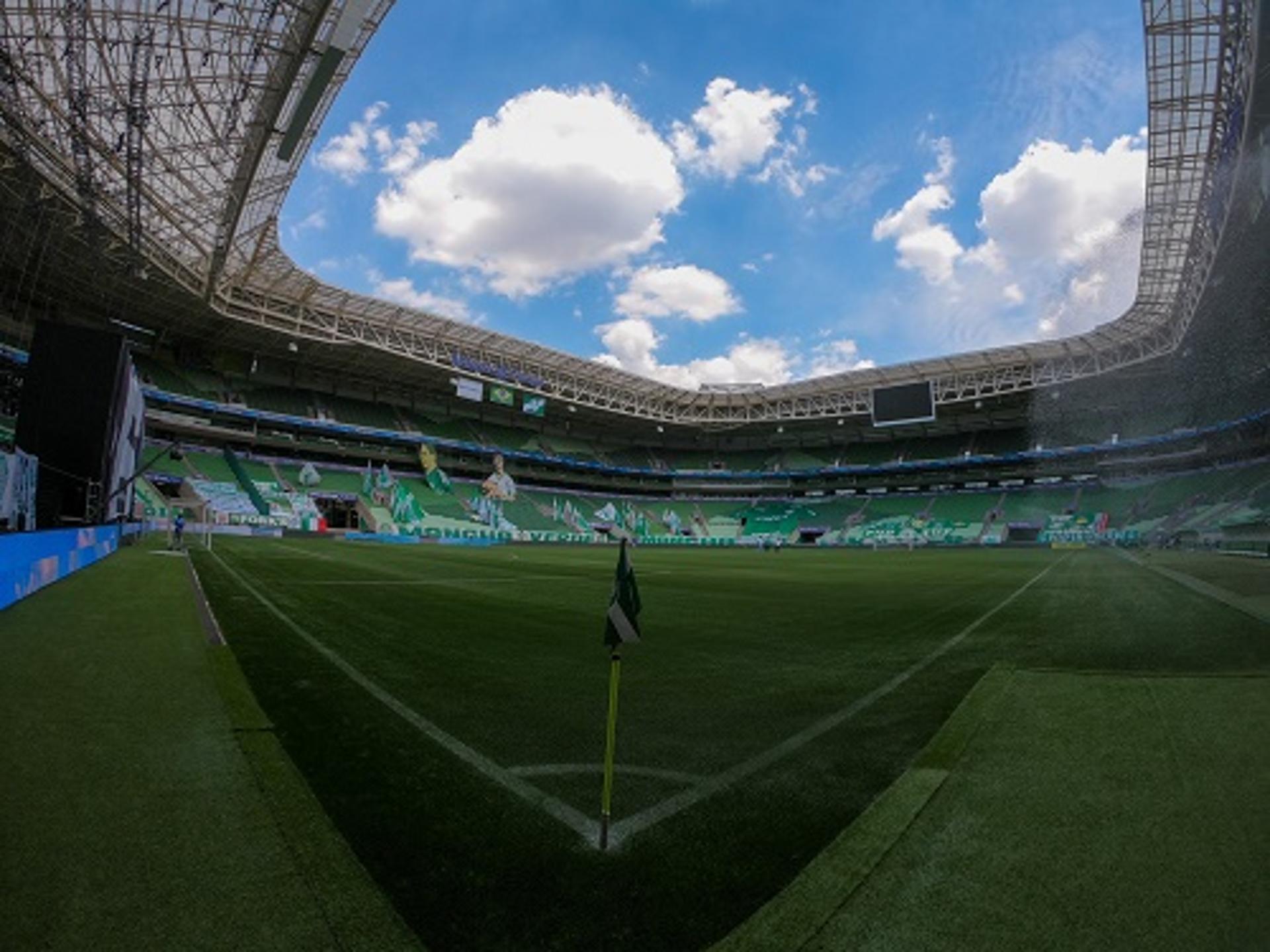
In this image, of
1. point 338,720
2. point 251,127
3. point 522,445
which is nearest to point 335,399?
point 522,445

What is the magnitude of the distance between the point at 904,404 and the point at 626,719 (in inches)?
1929

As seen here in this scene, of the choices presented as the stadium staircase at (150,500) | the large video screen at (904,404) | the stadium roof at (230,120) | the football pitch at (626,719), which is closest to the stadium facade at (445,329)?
the stadium roof at (230,120)

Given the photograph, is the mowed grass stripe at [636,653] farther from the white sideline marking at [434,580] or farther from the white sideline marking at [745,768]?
the white sideline marking at [434,580]

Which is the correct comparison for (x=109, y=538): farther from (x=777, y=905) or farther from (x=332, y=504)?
(x=332, y=504)

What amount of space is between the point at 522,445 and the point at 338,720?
205ft

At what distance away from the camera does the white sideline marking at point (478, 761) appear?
8.58 feet

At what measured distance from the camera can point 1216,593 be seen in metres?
11.9

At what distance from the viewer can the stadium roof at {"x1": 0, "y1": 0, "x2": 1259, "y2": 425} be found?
56.4 ft

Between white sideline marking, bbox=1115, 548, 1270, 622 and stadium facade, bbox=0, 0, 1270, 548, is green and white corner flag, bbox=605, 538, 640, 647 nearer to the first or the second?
white sideline marking, bbox=1115, 548, 1270, 622

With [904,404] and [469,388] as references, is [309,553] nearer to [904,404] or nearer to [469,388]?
[469,388]

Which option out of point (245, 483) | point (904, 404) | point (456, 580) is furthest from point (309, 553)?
point (904, 404)

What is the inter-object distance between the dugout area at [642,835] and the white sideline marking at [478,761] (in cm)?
10

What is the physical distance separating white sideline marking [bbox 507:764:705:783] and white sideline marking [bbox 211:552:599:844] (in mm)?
100

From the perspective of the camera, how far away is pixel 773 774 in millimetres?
3209
